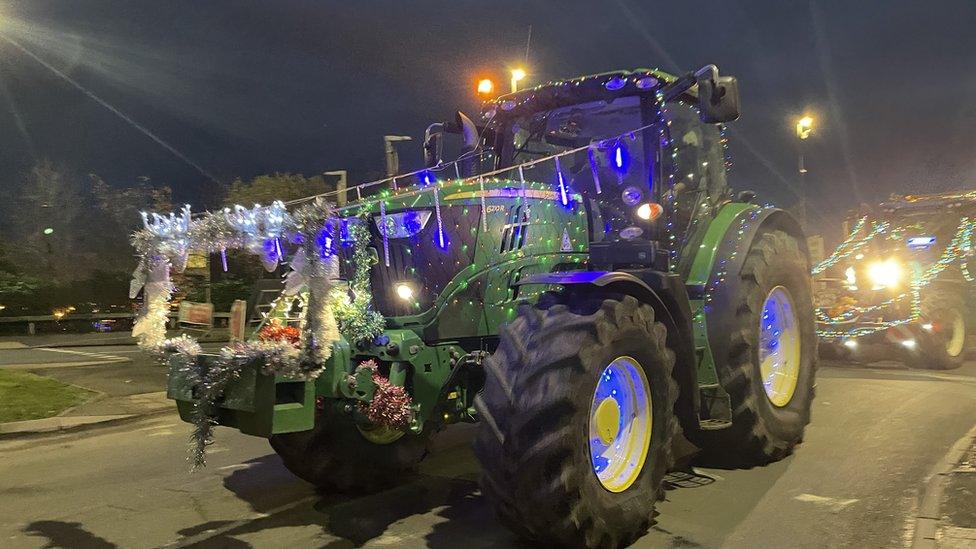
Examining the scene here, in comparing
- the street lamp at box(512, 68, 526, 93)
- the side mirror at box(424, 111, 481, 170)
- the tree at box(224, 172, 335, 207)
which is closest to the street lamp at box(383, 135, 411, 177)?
the street lamp at box(512, 68, 526, 93)

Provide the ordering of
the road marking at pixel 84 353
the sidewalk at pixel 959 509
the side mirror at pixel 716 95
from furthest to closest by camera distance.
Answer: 1. the road marking at pixel 84 353
2. the side mirror at pixel 716 95
3. the sidewalk at pixel 959 509

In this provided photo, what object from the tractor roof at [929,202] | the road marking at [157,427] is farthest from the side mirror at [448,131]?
the tractor roof at [929,202]

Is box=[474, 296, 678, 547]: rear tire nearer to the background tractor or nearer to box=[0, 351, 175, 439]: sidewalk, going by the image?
box=[0, 351, 175, 439]: sidewalk

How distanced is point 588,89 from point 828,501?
3628mm

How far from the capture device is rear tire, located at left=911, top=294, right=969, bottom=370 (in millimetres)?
11867

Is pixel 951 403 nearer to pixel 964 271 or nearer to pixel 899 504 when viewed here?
pixel 899 504

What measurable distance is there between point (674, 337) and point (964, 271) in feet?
35.7

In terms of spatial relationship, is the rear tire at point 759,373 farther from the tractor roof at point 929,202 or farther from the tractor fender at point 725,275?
the tractor roof at point 929,202

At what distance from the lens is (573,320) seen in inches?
168

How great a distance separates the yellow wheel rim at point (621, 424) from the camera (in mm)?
4637

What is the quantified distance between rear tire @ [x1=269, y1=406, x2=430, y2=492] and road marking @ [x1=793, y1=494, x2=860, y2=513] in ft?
9.09

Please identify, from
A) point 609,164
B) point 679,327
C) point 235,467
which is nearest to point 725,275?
point 679,327

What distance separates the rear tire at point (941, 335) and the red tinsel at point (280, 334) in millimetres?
11093

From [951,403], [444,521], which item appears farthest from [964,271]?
[444,521]
